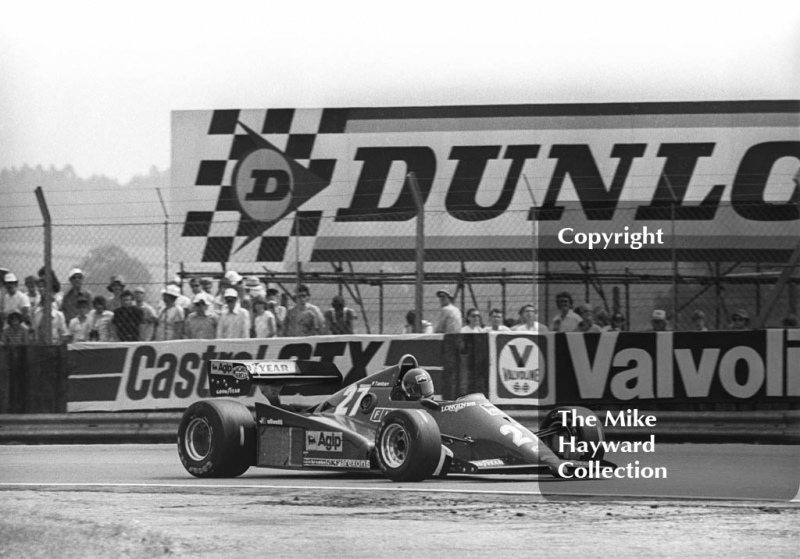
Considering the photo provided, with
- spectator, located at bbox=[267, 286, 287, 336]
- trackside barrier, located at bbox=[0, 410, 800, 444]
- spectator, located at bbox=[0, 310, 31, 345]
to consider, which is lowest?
trackside barrier, located at bbox=[0, 410, 800, 444]

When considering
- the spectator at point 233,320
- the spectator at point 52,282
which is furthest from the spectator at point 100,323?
the spectator at point 233,320

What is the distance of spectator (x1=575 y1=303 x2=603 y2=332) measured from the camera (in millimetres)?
11375

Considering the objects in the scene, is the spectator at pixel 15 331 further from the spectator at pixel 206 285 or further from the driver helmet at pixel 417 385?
the driver helmet at pixel 417 385

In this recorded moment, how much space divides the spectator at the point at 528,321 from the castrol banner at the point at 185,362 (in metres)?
0.76

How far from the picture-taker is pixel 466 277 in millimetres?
14562

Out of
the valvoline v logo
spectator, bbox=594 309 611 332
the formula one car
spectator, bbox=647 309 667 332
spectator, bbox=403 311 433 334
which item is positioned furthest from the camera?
the valvoline v logo

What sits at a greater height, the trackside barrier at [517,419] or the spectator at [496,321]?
the spectator at [496,321]

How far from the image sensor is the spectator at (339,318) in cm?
1282

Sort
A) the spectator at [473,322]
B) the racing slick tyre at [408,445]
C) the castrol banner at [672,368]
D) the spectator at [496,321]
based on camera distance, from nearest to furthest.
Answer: the racing slick tyre at [408,445], the castrol banner at [672,368], the spectator at [496,321], the spectator at [473,322]

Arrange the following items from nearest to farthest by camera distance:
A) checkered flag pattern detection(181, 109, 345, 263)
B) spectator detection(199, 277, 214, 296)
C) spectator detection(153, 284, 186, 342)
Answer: spectator detection(153, 284, 186, 342), spectator detection(199, 277, 214, 296), checkered flag pattern detection(181, 109, 345, 263)

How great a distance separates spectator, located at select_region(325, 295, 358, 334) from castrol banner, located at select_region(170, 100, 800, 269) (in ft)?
6.36

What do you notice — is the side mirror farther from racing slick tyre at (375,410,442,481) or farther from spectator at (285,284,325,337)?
spectator at (285,284,325,337)

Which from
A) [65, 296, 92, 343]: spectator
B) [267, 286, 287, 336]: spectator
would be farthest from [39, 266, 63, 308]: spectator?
[267, 286, 287, 336]: spectator

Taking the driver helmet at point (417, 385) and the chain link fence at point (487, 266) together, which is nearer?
the driver helmet at point (417, 385)
